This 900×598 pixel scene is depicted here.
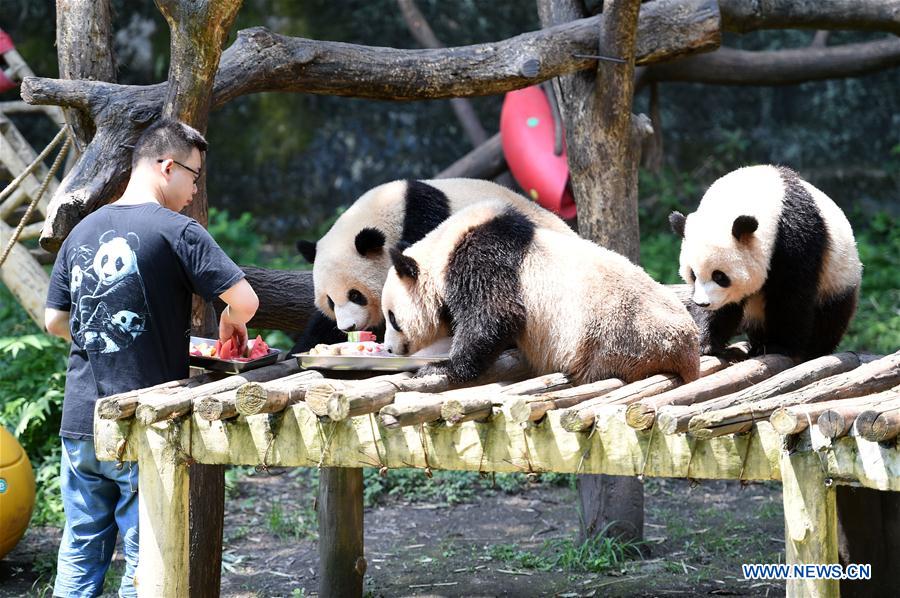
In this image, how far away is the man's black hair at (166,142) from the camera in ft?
12.7

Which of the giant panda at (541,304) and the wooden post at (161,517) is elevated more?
the giant panda at (541,304)

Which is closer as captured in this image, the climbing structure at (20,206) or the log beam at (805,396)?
the log beam at (805,396)

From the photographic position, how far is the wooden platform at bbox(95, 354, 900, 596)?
119 inches

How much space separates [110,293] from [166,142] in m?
0.60

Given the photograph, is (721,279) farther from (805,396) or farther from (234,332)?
(234,332)

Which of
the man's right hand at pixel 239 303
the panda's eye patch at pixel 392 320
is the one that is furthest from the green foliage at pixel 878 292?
the man's right hand at pixel 239 303

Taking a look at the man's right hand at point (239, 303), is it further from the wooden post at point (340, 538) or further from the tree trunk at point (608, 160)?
the tree trunk at point (608, 160)

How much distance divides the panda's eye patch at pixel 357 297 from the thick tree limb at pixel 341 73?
98 centimetres

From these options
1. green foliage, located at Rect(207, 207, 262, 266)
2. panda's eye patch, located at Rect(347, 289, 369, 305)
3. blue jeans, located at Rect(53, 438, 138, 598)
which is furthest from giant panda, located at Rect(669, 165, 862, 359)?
green foliage, located at Rect(207, 207, 262, 266)

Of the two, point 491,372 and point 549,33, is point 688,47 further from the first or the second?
point 491,372

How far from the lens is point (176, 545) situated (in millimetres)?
3670

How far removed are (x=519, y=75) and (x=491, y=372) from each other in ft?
5.74

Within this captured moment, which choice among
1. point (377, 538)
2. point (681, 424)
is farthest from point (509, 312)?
point (377, 538)

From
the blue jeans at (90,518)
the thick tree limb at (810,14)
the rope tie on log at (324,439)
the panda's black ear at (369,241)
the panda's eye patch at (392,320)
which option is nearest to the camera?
the rope tie on log at (324,439)
